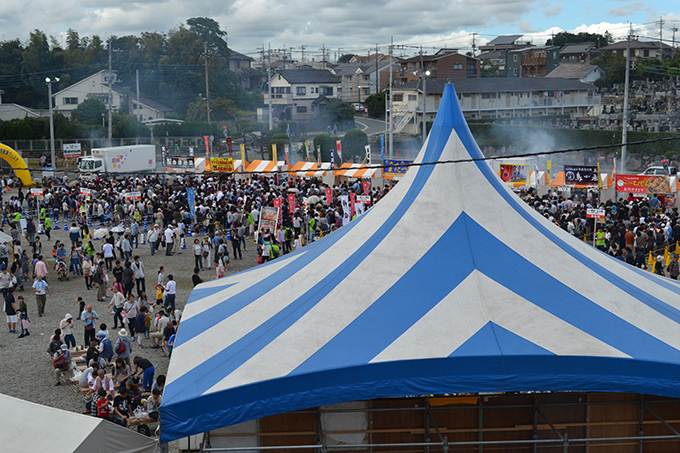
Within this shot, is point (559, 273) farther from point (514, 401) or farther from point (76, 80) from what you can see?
point (76, 80)

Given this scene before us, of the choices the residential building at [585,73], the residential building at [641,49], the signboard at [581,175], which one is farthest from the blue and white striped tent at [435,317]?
the residential building at [641,49]

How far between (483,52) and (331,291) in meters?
109

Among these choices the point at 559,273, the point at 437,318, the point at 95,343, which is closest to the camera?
the point at 437,318

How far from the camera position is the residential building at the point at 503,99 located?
2216 inches

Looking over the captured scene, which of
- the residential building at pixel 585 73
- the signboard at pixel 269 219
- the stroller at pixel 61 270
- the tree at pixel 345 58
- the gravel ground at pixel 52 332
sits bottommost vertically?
the gravel ground at pixel 52 332

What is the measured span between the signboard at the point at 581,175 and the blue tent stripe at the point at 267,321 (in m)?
14.0

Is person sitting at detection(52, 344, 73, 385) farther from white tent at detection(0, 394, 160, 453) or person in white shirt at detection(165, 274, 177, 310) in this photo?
white tent at detection(0, 394, 160, 453)

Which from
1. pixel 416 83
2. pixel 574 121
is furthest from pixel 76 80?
pixel 574 121

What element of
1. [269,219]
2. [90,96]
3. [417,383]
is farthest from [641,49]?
[417,383]

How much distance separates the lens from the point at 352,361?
244 inches

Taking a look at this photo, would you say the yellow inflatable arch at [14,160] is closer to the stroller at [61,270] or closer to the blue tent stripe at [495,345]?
the stroller at [61,270]

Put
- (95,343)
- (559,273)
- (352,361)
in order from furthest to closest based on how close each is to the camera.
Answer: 1. (95,343)
2. (559,273)
3. (352,361)

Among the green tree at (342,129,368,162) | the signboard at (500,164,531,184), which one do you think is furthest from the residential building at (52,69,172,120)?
the signboard at (500,164,531,184)

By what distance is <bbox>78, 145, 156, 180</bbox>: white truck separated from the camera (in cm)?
3694
